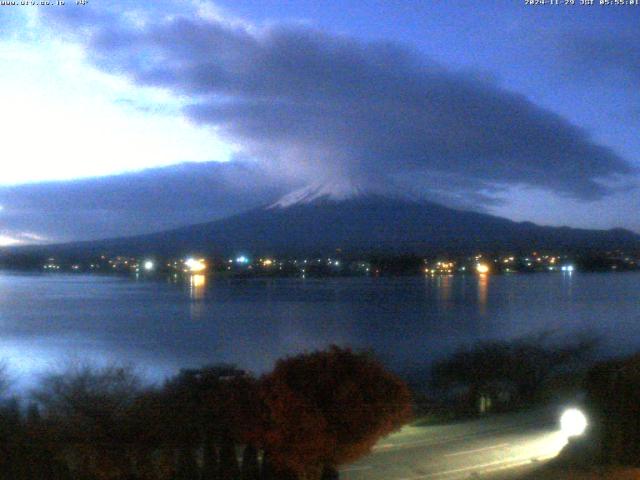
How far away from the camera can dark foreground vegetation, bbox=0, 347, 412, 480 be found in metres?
10.1

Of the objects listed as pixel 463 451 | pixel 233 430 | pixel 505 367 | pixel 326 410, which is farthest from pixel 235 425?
pixel 505 367

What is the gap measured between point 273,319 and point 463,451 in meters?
36.3

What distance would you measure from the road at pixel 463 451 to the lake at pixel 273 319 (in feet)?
34.1

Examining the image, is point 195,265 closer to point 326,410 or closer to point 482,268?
point 482,268

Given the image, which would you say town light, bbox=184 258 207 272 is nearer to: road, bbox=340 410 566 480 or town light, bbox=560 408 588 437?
road, bbox=340 410 566 480

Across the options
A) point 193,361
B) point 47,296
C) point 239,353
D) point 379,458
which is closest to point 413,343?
point 239,353

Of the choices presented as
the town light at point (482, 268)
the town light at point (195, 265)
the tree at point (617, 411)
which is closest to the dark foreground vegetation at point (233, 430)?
the tree at point (617, 411)

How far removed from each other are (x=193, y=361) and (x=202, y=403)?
23.5 meters

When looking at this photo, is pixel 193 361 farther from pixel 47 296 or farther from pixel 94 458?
pixel 47 296

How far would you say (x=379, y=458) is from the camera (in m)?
14.1

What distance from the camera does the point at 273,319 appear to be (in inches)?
1999

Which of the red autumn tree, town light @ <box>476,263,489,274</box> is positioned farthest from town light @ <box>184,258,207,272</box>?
the red autumn tree

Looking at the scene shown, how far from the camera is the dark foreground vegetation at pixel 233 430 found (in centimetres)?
1015

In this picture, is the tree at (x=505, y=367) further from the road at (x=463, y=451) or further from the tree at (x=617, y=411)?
the tree at (x=617, y=411)
